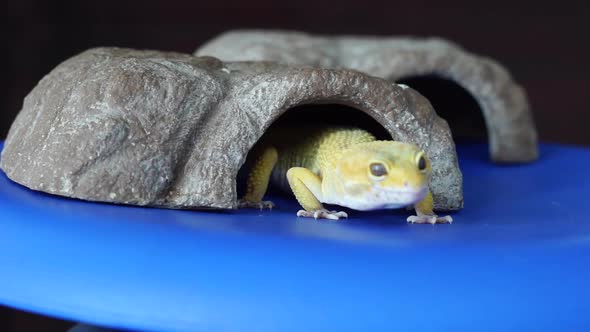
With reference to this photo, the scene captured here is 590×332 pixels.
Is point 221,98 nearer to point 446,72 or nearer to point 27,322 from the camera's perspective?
point 446,72

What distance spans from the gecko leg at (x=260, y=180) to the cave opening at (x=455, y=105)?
4.30 feet

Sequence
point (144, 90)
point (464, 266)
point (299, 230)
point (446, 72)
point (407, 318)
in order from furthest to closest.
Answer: point (446, 72)
point (144, 90)
point (299, 230)
point (464, 266)
point (407, 318)

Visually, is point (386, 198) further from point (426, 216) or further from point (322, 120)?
point (322, 120)

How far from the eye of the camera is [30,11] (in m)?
4.70

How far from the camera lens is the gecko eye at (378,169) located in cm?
177

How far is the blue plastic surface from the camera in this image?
1.42 meters

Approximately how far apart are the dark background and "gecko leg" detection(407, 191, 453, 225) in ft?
11.4

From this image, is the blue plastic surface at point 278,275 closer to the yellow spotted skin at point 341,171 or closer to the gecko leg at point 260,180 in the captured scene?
the yellow spotted skin at point 341,171

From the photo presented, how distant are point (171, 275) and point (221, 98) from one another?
654 mm

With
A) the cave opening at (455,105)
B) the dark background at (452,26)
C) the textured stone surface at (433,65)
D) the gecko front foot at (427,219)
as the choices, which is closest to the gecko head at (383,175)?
the gecko front foot at (427,219)

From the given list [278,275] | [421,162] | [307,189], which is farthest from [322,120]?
[278,275]

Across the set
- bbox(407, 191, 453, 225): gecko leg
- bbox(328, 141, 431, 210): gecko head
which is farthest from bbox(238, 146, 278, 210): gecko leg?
bbox(407, 191, 453, 225): gecko leg

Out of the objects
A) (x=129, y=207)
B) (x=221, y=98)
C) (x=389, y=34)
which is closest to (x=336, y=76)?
(x=221, y=98)

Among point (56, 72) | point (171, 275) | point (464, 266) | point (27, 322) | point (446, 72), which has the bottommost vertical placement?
point (27, 322)
